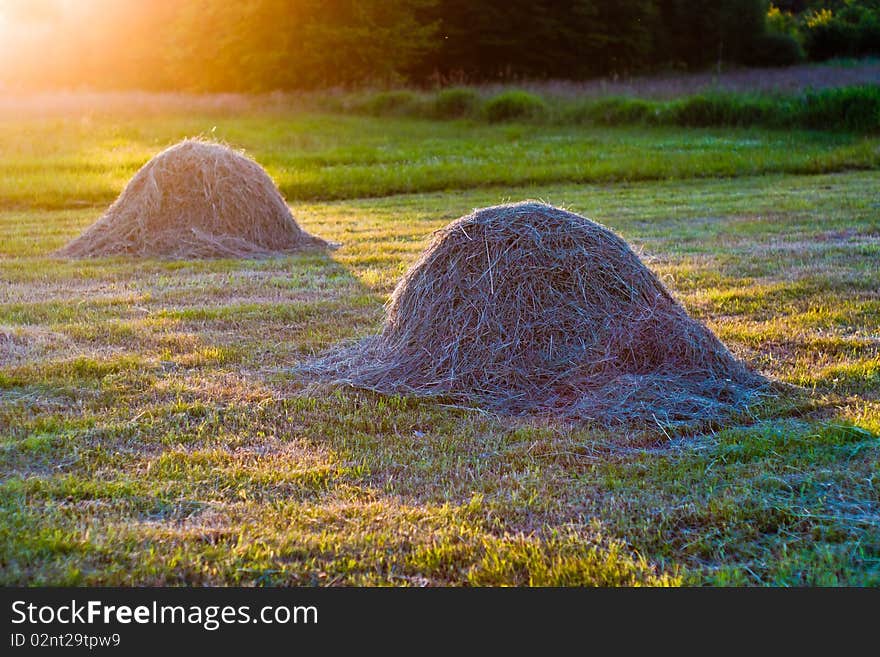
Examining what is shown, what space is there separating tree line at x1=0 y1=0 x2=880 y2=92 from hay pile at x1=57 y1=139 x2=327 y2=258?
88.9 ft

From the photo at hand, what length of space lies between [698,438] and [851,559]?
139 centimetres

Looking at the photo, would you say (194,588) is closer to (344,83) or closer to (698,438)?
(698,438)

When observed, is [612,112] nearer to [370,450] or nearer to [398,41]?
[398,41]

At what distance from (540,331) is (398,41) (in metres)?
35.5

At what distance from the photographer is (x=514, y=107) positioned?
1107 inches

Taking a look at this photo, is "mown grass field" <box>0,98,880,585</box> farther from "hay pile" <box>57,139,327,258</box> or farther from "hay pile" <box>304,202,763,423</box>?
"hay pile" <box>57,139,327,258</box>

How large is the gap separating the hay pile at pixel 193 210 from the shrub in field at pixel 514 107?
17.5 m

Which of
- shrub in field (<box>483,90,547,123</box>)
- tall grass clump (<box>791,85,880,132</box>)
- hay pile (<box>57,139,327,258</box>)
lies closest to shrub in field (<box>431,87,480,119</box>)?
shrub in field (<box>483,90,547,123</box>)

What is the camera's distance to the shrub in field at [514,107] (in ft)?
91.0

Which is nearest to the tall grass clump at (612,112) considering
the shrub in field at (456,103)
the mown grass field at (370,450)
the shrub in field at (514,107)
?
the shrub in field at (514,107)

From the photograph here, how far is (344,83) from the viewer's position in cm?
3822

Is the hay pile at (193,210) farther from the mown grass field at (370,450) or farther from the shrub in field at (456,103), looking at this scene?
the shrub in field at (456,103)

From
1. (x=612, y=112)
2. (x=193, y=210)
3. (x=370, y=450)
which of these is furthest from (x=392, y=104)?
(x=370, y=450)

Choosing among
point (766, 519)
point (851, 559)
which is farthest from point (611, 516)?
point (851, 559)
